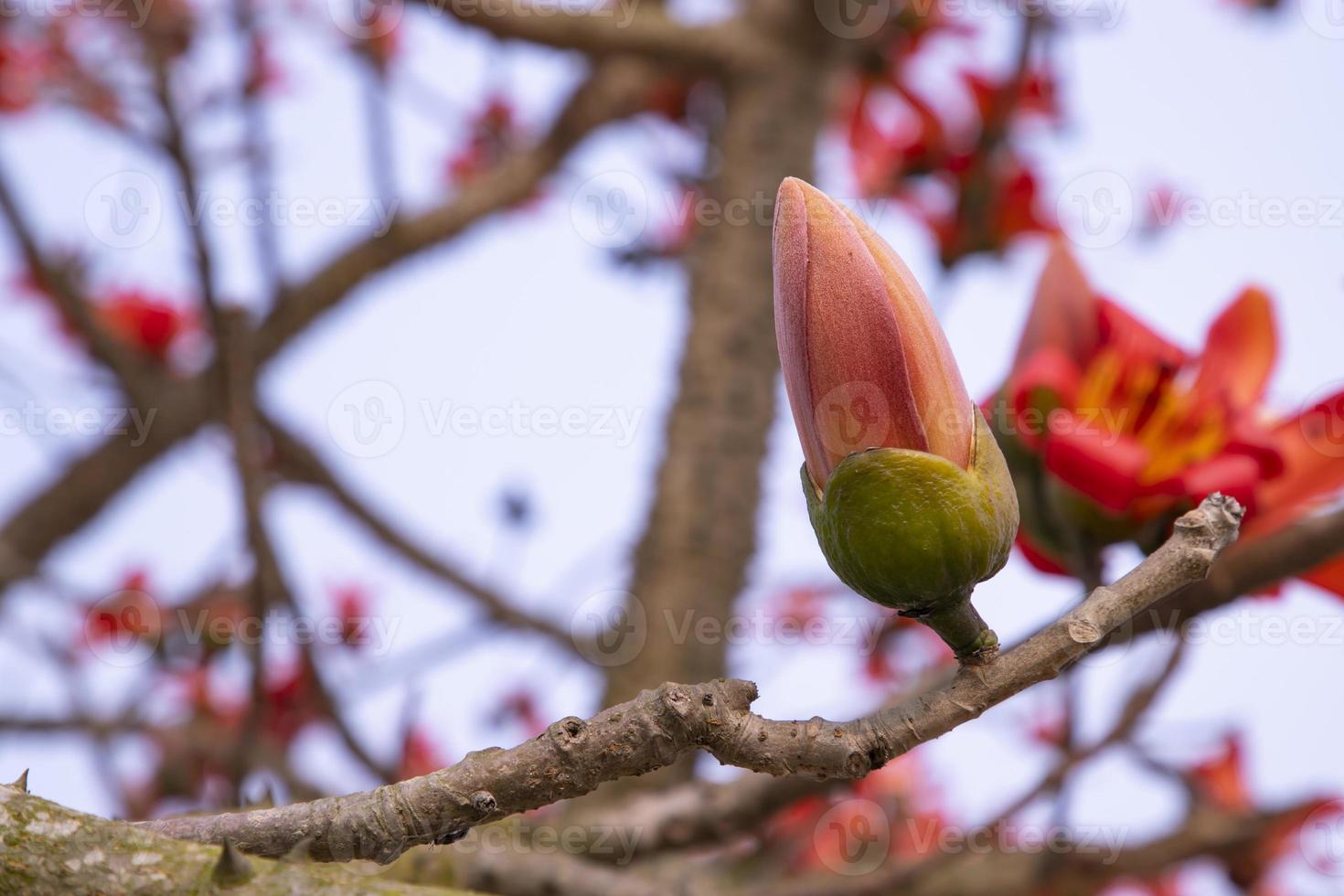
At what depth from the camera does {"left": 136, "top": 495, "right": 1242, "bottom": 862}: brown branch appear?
1.68ft

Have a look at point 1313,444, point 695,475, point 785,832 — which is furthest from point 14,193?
point 1313,444

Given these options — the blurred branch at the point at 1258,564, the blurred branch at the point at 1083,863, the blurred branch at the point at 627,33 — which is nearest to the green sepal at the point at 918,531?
the blurred branch at the point at 1258,564

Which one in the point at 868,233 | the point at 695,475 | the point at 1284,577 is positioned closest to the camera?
the point at 868,233

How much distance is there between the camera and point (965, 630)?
1.88 feet

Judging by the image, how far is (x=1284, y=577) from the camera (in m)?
0.82

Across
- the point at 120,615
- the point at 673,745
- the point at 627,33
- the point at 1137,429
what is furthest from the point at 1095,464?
the point at 120,615

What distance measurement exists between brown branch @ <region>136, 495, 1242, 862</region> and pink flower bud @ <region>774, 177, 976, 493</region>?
111mm

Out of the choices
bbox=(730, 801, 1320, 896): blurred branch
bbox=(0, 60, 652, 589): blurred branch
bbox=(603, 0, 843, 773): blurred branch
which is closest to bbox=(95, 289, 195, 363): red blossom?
bbox=(0, 60, 652, 589): blurred branch

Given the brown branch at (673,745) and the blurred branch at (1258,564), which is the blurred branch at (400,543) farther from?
the brown branch at (673,745)

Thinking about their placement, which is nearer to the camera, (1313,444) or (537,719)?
(1313,444)

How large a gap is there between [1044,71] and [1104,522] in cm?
163

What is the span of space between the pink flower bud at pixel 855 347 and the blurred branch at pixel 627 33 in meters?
1.46

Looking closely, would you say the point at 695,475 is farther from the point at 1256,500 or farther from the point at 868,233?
the point at 868,233

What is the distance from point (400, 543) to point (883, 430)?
209 centimetres
